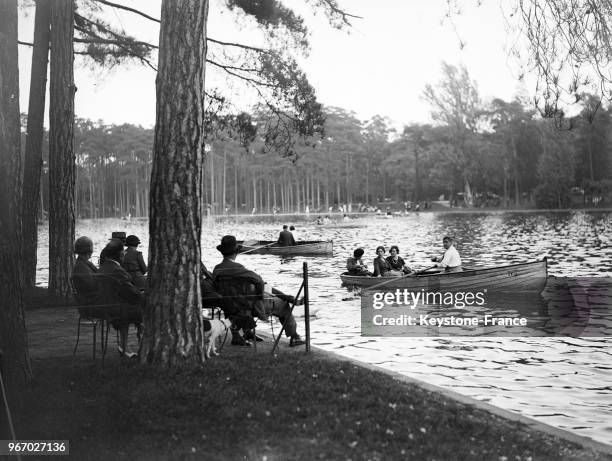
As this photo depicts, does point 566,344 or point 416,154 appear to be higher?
point 416,154

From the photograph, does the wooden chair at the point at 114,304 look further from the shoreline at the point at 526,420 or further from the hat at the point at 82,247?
the shoreline at the point at 526,420

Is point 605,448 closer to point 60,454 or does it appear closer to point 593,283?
point 60,454

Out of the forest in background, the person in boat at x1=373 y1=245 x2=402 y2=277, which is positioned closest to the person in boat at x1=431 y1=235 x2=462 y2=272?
the person in boat at x1=373 y1=245 x2=402 y2=277

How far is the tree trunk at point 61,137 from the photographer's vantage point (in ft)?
43.1

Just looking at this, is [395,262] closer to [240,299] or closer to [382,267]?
[382,267]

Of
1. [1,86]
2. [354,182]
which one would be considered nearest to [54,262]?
[1,86]

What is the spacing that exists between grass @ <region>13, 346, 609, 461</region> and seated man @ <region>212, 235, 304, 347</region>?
1.58 m

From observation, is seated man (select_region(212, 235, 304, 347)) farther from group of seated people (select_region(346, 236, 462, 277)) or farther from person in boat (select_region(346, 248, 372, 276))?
person in boat (select_region(346, 248, 372, 276))

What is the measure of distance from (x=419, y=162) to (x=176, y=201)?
98.6 m

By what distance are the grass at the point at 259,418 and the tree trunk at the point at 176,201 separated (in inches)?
15.0

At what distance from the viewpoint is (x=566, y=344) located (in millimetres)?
12898

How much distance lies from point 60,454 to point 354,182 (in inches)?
4834

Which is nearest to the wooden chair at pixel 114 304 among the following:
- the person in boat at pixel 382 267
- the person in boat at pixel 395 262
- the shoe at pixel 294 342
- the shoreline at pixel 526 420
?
the shoe at pixel 294 342

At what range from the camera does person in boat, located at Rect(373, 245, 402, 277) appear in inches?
768
